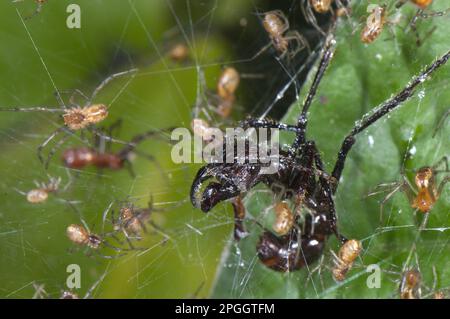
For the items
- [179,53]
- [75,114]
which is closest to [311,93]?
[179,53]

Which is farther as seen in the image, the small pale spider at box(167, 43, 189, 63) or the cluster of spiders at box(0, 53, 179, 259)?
the small pale spider at box(167, 43, 189, 63)

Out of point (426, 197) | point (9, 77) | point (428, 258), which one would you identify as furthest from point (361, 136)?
point (9, 77)

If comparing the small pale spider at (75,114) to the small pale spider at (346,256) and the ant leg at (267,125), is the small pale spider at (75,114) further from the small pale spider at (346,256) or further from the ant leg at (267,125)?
the small pale spider at (346,256)

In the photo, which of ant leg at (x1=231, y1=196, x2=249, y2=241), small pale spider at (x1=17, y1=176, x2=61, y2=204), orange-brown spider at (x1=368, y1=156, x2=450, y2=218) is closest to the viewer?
orange-brown spider at (x1=368, y1=156, x2=450, y2=218)

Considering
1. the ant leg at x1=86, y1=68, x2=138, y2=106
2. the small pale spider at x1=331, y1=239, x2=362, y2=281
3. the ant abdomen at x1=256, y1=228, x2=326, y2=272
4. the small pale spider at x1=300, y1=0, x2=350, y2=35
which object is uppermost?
the small pale spider at x1=300, y1=0, x2=350, y2=35

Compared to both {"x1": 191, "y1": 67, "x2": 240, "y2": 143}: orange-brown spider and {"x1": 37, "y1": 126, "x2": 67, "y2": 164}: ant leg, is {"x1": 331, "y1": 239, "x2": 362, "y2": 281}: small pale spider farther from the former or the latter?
{"x1": 37, "y1": 126, "x2": 67, "y2": 164}: ant leg

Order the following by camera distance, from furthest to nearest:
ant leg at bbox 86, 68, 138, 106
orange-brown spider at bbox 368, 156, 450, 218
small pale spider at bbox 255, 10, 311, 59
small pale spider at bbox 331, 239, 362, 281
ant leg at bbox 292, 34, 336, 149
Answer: small pale spider at bbox 255, 10, 311, 59, ant leg at bbox 86, 68, 138, 106, ant leg at bbox 292, 34, 336, 149, small pale spider at bbox 331, 239, 362, 281, orange-brown spider at bbox 368, 156, 450, 218

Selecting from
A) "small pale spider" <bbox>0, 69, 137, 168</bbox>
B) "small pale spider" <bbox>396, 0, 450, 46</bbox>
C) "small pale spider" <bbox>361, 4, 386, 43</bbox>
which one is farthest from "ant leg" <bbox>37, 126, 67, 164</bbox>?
"small pale spider" <bbox>396, 0, 450, 46</bbox>

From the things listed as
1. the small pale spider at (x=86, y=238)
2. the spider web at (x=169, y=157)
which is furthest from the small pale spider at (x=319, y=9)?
the small pale spider at (x=86, y=238)

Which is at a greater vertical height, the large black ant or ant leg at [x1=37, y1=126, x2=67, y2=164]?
ant leg at [x1=37, y1=126, x2=67, y2=164]
